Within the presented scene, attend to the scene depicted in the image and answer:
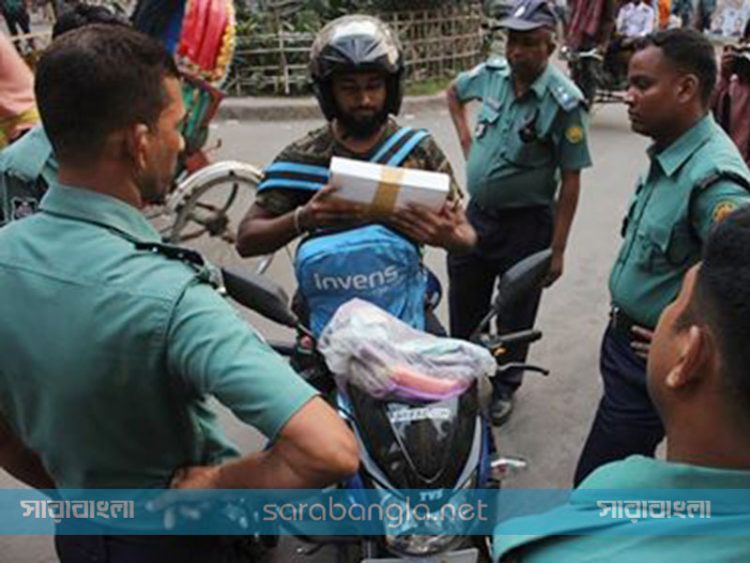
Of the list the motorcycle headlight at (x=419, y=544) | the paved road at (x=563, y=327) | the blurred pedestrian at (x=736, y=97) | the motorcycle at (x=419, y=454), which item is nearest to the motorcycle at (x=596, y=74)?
the paved road at (x=563, y=327)

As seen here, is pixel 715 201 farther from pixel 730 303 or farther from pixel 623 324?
pixel 730 303

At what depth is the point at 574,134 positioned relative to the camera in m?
3.04

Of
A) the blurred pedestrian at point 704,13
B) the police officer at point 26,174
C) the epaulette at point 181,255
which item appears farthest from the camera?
the blurred pedestrian at point 704,13

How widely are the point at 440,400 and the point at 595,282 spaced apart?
3.39m

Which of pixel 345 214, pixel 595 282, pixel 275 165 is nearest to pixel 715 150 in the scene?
pixel 345 214

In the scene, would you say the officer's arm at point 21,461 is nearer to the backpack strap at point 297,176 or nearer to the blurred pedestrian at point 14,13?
the backpack strap at point 297,176

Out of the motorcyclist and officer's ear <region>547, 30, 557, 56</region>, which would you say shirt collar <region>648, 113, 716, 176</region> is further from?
officer's ear <region>547, 30, 557, 56</region>

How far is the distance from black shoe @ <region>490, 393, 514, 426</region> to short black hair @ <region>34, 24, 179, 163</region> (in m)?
2.49

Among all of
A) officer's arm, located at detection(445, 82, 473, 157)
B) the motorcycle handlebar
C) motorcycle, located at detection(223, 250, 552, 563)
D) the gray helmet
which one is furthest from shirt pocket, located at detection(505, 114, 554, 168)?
motorcycle, located at detection(223, 250, 552, 563)

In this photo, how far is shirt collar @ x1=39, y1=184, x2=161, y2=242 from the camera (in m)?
1.29

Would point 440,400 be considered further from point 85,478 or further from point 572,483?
point 572,483

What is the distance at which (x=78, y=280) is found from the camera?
1.23m

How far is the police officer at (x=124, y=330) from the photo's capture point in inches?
46.6

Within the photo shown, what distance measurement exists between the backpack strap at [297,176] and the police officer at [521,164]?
1024 millimetres
